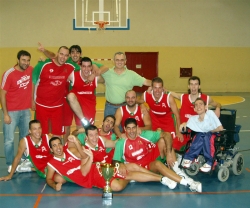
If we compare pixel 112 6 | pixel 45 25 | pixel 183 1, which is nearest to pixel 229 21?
pixel 183 1

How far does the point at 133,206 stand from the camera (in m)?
4.02

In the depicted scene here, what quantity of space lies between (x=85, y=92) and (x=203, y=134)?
7.12 ft

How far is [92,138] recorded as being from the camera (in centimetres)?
486

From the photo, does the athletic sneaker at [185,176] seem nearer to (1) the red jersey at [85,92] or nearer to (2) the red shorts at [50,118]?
(1) the red jersey at [85,92]

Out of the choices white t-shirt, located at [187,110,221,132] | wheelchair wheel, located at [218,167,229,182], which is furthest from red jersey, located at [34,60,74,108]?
wheelchair wheel, located at [218,167,229,182]

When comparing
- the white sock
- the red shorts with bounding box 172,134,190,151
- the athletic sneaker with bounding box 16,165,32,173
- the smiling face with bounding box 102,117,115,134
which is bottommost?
the athletic sneaker with bounding box 16,165,32,173

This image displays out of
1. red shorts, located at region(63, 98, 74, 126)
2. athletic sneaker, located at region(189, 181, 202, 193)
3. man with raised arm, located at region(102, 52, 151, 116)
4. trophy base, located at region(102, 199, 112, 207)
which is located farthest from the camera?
red shorts, located at region(63, 98, 74, 126)

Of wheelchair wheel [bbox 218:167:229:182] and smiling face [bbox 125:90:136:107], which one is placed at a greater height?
smiling face [bbox 125:90:136:107]

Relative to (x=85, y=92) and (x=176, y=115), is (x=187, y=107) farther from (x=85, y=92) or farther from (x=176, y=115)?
(x=85, y=92)

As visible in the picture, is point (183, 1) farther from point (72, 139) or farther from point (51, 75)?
point (72, 139)

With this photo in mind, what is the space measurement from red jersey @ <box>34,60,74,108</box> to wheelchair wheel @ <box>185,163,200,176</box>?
2.40m

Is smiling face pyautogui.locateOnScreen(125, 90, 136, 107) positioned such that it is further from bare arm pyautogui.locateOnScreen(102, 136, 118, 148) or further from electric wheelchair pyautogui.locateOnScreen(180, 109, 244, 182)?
electric wheelchair pyautogui.locateOnScreen(180, 109, 244, 182)

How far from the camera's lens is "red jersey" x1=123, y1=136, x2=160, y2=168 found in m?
4.93

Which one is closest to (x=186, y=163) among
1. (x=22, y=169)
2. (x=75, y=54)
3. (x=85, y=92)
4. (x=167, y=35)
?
(x=85, y=92)
